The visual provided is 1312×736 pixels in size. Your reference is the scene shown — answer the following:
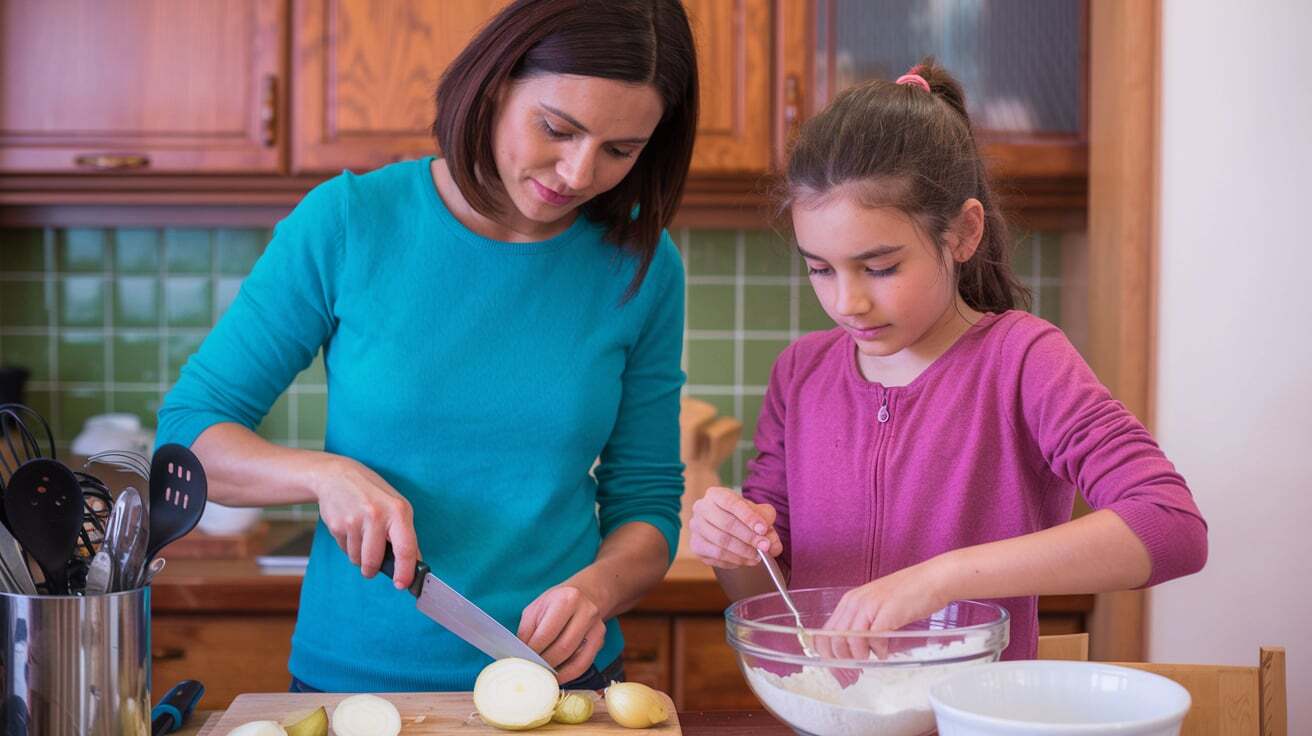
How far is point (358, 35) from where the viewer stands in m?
2.37

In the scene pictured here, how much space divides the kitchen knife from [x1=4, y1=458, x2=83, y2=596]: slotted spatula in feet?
0.84

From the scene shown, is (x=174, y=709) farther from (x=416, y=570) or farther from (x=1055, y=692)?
(x=1055, y=692)

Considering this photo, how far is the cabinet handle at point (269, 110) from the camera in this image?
2.36 metres

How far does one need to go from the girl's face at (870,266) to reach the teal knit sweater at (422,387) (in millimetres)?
292

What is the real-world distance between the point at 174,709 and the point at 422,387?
0.37 meters

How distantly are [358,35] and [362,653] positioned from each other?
1.43 meters

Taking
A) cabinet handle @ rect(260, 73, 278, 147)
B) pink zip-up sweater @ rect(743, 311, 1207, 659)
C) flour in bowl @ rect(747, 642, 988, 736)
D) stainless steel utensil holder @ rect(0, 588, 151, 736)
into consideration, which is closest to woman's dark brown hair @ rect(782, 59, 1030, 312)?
pink zip-up sweater @ rect(743, 311, 1207, 659)

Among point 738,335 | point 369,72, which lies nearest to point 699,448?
Answer: point 738,335

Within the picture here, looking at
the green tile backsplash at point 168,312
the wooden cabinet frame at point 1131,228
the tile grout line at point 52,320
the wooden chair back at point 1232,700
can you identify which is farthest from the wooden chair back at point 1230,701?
the tile grout line at point 52,320

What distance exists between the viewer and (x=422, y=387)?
128 cm

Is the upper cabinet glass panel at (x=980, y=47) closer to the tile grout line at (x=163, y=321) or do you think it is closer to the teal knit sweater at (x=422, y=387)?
the teal knit sweater at (x=422, y=387)

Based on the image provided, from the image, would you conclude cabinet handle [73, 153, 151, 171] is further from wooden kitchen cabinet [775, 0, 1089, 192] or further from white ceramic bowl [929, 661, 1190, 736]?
white ceramic bowl [929, 661, 1190, 736]

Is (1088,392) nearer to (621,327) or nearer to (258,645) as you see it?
(621,327)

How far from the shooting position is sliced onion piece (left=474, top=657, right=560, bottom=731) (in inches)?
40.6
